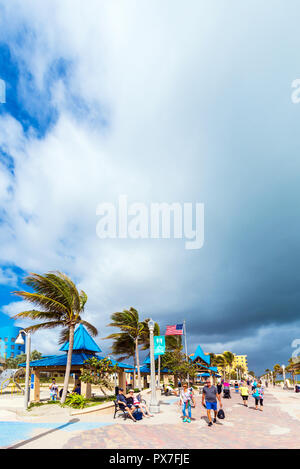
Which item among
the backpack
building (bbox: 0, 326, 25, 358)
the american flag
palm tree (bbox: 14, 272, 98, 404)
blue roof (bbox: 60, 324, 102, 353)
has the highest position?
palm tree (bbox: 14, 272, 98, 404)

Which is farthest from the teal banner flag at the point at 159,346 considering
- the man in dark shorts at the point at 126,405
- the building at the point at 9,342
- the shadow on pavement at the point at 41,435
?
the building at the point at 9,342

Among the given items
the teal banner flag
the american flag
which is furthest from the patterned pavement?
the american flag

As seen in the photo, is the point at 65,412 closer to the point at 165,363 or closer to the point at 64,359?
the point at 64,359

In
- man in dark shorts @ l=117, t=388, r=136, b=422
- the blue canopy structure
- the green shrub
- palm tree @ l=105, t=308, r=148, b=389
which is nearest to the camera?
man in dark shorts @ l=117, t=388, r=136, b=422

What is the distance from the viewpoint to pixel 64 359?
68.4ft

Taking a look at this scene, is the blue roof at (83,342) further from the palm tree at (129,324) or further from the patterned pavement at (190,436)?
the patterned pavement at (190,436)

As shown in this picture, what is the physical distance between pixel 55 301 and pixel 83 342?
6589mm

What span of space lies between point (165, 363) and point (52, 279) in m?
21.3

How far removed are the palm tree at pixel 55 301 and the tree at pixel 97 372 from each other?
211 cm

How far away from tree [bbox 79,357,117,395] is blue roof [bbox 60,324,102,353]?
2478 millimetres

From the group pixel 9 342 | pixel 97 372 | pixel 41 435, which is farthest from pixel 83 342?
pixel 9 342

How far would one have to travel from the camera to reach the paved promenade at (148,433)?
25.9 ft

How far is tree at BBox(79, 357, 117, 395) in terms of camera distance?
731 inches

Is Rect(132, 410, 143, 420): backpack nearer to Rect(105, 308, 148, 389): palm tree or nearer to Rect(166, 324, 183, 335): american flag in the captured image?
Rect(166, 324, 183, 335): american flag
